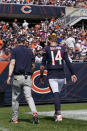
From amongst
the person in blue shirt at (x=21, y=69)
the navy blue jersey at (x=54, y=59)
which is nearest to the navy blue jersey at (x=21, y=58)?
the person in blue shirt at (x=21, y=69)

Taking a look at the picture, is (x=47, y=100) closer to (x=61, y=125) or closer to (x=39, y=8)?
(x=61, y=125)

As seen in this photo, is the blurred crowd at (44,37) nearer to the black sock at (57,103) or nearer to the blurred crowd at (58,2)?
the blurred crowd at (58,2)

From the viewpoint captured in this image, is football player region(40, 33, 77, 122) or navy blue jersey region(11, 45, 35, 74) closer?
navy blue jersey region(11, 45, 35, 74)

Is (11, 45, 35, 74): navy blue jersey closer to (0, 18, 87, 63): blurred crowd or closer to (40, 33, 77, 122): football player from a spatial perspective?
(40, 33, 77, 122): football player

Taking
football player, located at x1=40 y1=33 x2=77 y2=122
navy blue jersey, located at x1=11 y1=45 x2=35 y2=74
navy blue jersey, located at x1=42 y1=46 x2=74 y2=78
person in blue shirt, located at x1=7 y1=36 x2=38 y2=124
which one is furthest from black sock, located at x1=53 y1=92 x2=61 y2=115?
A: navy blue jersey, located at x1=11 y1=45 x2=35 y2=74

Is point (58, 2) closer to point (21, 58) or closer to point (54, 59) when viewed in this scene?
point (54, 59)

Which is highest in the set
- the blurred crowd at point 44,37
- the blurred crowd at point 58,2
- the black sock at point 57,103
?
the blurred crowd at point 58,2

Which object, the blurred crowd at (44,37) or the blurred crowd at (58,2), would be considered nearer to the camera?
the blurred crowd at (44,37)

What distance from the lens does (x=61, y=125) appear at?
298 inches

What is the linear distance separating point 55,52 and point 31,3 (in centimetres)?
2807

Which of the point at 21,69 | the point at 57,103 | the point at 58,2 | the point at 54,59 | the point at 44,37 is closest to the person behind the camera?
the point at 21,69

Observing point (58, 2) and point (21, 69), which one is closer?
point (21, 69)

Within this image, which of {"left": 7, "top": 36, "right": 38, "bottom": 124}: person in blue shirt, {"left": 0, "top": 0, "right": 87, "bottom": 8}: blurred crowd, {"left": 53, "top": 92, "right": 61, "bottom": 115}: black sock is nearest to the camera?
{"left": 7, "top": 36, "right": 38, "bottom": 124}: person in blue shirt

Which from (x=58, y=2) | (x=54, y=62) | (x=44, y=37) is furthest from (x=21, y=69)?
(x=58, y=2)
